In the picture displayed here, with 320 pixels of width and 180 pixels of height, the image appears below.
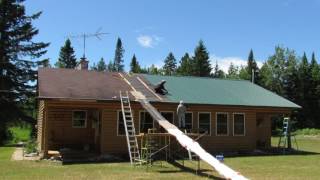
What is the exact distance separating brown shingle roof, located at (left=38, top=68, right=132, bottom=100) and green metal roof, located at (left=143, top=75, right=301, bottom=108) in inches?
105

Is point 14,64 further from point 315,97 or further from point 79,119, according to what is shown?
point 315,97

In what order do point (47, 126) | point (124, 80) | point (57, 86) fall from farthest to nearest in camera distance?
point (124, 80), point (57, 86), point (47, 126)

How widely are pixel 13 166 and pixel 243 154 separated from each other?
12609mm

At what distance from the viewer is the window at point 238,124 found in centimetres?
2747

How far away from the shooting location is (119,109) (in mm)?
24344

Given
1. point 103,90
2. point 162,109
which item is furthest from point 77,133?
point 162,109

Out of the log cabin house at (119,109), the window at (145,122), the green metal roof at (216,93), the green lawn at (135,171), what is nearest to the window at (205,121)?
the log cabin house at (119,109)

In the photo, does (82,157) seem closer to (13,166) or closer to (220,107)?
(13,166)

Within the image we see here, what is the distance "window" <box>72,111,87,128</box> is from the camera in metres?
25.9

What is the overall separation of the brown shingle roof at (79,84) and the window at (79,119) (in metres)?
1.65

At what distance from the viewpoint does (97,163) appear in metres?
21.3

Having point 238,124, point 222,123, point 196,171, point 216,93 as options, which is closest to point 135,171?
point 196,171

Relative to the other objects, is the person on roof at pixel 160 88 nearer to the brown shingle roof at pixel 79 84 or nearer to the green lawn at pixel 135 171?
the brown shingle roof at pixel 79 84

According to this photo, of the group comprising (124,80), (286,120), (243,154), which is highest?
(124,80)
